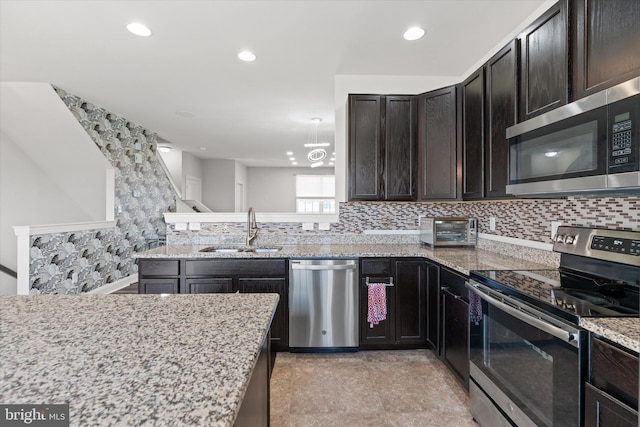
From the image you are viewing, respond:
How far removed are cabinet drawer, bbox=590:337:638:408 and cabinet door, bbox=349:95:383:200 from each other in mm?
1967

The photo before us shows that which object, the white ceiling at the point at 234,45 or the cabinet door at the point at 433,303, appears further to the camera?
the cabinet door at the point at 433,303

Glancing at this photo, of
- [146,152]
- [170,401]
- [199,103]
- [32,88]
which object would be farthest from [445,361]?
[146,152]

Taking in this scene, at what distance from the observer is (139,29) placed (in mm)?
2412

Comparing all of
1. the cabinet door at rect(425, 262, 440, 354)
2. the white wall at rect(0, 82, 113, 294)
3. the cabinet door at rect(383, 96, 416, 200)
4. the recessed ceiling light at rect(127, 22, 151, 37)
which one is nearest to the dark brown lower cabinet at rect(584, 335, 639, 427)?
the cabinet door at rect(425, 262, 440, 354)

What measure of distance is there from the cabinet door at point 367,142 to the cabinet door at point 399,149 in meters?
0.07

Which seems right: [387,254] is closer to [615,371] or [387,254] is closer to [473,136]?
[473,136]

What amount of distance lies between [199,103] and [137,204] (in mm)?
2365

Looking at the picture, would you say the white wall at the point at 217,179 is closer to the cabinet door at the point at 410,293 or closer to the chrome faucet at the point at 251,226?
the chrome faucet at the point at 251,226

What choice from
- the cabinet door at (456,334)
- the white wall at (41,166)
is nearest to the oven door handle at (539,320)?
the cabinet door at (456,334)

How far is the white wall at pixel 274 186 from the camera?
10781 mm

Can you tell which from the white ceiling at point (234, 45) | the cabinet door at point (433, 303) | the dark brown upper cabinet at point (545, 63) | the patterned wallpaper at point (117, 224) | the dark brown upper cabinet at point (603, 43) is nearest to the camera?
the dark brown upper cabinet at point (603, 43)

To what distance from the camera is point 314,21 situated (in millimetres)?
2279

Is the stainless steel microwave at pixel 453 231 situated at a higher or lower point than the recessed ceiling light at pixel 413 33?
lower

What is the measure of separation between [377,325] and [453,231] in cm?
112
